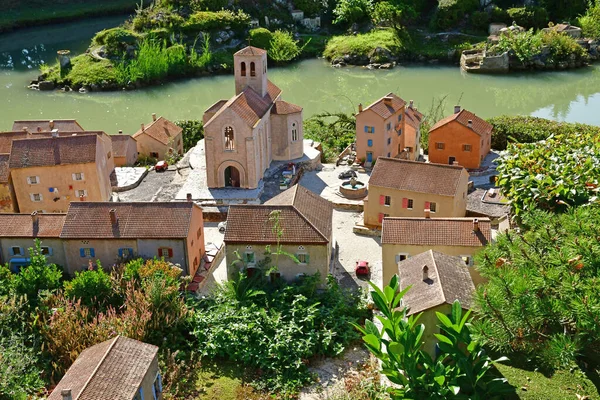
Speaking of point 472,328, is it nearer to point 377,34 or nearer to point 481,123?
point 481,123

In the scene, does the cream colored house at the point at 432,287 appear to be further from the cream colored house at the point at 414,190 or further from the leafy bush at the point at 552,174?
the cream colored house at the point at 414,190

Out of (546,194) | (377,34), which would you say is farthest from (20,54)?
(546,194)

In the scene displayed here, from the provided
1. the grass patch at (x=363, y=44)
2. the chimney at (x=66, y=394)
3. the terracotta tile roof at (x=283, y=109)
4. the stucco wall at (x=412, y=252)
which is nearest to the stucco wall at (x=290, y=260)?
the stucco wall at (x=412, y=252)

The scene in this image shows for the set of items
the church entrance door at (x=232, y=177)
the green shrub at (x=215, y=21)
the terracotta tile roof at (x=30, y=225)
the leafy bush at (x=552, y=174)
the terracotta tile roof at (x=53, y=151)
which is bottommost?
the church entrance door at (x=232, y=177)

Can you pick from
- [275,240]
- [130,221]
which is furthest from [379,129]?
[130,221]

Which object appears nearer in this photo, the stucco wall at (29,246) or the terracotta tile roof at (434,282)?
the terracotta tile roof at (434,282)

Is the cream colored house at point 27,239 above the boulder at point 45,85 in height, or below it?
above

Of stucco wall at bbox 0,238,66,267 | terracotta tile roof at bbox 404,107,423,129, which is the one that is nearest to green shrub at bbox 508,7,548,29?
terracotta tile roof at bbox 404,107,423,129

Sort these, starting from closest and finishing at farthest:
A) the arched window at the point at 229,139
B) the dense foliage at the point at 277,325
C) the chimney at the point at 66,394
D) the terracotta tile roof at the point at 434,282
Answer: the chimney at the point at 66,394 < the terracotta tile roof at the point at 434,282 < the dense foliage at the point at 277,325 < the arched window at the point at 229,139
